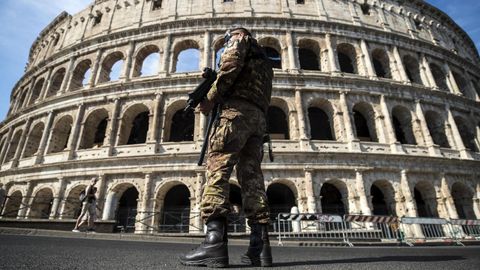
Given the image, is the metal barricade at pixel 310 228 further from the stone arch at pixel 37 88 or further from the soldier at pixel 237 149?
the stone arch at pixel 37 88

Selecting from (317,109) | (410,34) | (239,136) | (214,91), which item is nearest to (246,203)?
(239,136)

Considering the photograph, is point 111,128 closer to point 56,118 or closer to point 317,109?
point 56,118

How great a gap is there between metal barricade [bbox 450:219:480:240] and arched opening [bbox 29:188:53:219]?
19833mm

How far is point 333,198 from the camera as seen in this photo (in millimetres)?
14195

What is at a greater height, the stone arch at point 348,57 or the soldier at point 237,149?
the stone arch at point 348,57

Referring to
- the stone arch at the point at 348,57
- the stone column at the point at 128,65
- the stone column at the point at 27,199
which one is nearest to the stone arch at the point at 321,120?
the stone arch at the point at 348,57

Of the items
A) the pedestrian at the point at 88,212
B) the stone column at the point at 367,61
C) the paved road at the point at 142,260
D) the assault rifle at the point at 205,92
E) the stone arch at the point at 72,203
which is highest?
the stone column at the point at 367,61

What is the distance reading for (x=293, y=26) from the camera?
54.1 ft

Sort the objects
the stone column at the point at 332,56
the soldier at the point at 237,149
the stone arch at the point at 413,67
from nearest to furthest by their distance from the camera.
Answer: the soldier at the point at 237,149
the stone column at the point at 332,56
the stone arch at the point at 413,67

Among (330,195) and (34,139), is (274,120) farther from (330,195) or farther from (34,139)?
(34,139)

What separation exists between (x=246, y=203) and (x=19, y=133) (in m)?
22.6

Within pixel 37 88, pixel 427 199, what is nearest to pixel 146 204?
pixel 427 199

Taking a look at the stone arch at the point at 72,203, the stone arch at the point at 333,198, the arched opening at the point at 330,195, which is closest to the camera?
the stone arch at the point at 333,198

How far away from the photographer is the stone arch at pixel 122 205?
40.3 ft
